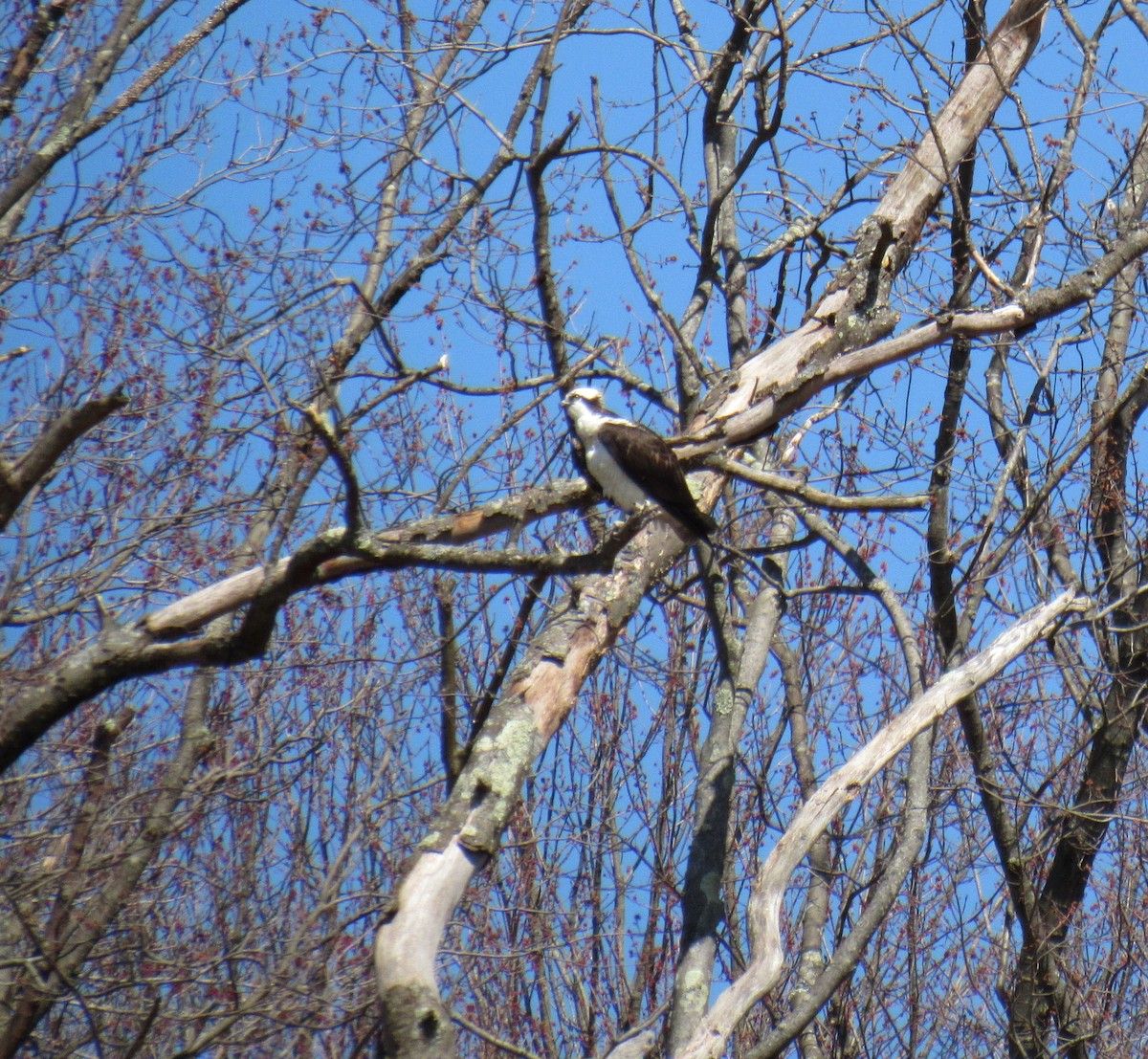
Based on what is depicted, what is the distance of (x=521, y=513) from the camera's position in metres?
4.36

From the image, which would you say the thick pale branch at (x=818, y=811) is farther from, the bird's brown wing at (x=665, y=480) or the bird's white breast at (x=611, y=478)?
the bird's white breast at (x=611, y=478)

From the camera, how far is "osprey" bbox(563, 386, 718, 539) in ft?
17.6

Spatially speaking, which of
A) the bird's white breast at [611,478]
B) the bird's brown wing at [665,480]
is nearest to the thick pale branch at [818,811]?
the bird's brown wing at [665,480]

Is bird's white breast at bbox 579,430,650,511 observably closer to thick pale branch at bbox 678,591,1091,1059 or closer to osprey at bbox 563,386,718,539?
osprey at bbox 563,386,718,539

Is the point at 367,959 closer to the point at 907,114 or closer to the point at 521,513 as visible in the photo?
the point at 521,513

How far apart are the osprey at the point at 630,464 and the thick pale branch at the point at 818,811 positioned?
117 centimetres

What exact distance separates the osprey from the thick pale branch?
3.84 feet

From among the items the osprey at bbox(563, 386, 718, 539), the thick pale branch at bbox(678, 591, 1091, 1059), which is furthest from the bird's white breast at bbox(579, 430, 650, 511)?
the thick pale branch at bbox(678, 591, 1091, 1059)

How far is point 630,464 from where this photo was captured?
228 inches

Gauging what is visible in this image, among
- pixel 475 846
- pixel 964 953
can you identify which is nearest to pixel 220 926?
pixel 475 846

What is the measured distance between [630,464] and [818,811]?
1.77 m

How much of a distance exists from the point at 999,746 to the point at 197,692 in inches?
203

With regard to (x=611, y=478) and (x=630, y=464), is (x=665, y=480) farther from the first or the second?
(x=611, y=478)

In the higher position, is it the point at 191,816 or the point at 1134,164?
the point at 1134,164
